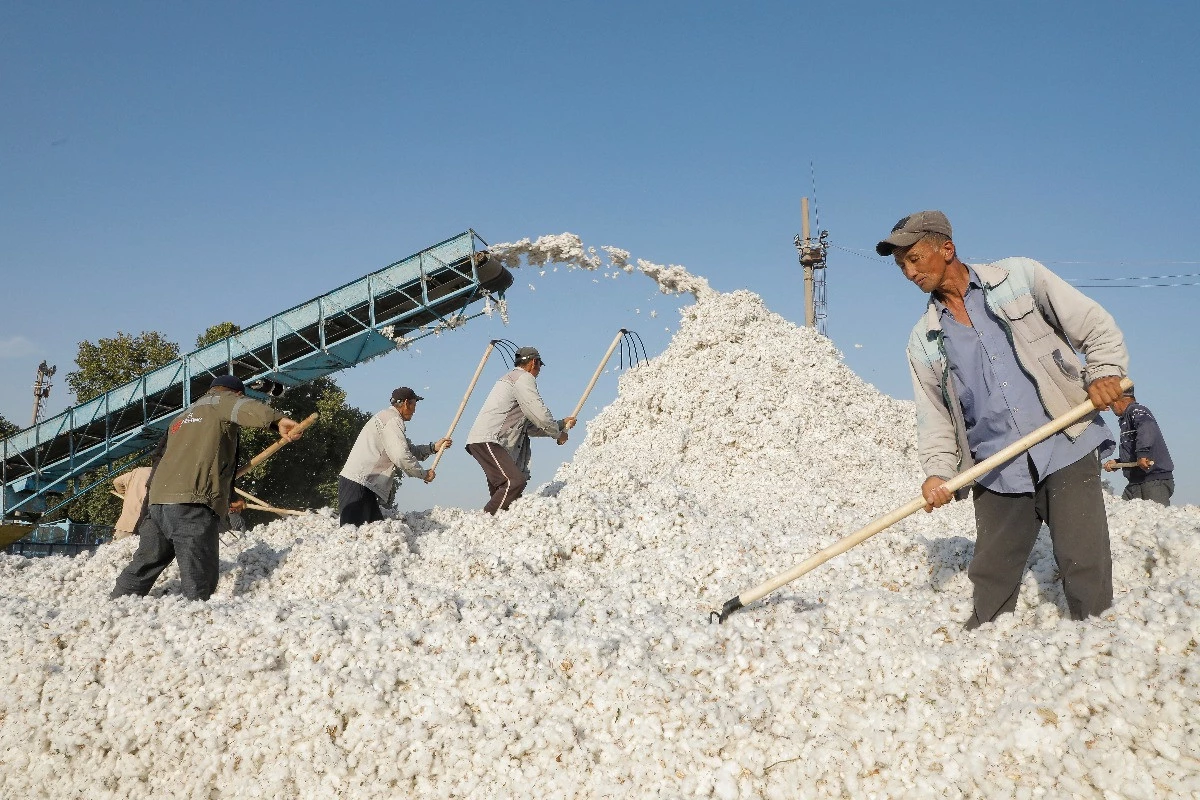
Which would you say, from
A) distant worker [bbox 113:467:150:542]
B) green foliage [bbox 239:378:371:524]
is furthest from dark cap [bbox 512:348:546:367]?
green foliage [bbox 239:378:371:524]

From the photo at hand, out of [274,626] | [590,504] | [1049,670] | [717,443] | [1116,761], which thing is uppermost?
[717,443]

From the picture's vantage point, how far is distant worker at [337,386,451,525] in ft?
21.9

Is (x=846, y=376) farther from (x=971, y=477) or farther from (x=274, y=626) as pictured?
(x=274, y=626)

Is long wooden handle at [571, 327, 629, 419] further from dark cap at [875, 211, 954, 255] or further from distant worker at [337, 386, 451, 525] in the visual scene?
dark cap at [875, 211, 954, 255]

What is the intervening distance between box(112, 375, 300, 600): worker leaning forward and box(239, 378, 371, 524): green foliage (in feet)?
54.6

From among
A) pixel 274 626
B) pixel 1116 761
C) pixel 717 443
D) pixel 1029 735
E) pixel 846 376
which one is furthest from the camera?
pixel 846 376

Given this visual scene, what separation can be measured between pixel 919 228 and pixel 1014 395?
0.79 m

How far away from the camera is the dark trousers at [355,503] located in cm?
664

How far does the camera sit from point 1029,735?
7.90 feet

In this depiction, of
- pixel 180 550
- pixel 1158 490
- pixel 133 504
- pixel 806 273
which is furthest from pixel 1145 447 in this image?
pixel 806 273

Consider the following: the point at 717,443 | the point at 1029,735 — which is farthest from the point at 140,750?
the point at 717,443

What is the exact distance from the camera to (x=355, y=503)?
669cm

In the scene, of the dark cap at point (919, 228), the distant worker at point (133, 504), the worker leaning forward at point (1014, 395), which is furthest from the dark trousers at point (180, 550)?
the dark cap at point (919, 228)

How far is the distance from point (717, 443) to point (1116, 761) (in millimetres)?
7552
